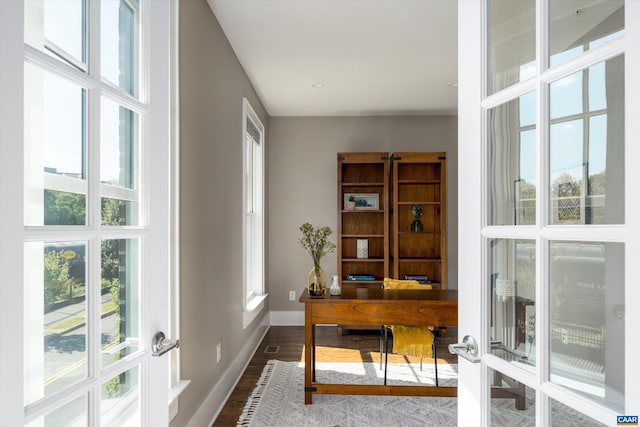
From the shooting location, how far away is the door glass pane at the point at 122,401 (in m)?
1.07

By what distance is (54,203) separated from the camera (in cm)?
90

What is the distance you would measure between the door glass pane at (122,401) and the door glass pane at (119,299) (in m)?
0.06

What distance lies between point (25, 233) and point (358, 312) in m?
2.44

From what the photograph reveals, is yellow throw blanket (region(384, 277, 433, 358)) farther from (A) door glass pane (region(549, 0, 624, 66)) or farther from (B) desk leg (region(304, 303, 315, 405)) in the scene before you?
(A) door glass pane (region(549, 0, 624, 66))

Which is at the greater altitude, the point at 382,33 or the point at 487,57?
the point at 382,33

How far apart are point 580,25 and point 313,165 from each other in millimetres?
4740

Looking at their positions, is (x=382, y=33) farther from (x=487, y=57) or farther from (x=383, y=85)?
(x=487, y=57)

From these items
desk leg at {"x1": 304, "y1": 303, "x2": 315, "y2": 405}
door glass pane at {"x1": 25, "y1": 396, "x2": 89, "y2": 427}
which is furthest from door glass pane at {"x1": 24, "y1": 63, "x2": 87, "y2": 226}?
desk leg at {"x1": 304, "y1": 303, "x2": 315, "y2": 405}

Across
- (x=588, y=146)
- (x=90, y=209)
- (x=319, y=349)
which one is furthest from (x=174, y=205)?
(x=319, y=349)

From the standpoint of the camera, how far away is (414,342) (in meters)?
3.17

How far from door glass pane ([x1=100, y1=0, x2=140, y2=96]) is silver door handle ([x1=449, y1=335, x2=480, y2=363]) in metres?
1.26

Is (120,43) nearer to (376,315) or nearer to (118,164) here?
(118,164)
